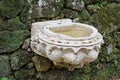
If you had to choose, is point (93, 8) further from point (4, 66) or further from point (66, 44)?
point (4, 66)

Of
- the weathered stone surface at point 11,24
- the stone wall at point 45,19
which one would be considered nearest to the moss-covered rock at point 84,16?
the stone wall at point 45,19

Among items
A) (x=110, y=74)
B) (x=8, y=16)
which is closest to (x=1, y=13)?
(x=8, y=16)

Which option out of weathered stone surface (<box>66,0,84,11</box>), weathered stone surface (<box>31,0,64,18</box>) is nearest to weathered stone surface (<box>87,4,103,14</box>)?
weathered stone surface (<box>66,0,84,11</box>)

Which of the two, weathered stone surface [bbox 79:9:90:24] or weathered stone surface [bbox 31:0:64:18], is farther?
weathered stone surface [bbox 79:9:90:24]

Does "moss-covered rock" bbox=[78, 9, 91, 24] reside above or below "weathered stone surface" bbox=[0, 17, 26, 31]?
below

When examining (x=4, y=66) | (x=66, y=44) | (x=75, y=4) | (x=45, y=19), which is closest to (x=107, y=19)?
(x=75, y=4)

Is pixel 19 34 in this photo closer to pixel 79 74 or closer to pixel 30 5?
pixel 30 5

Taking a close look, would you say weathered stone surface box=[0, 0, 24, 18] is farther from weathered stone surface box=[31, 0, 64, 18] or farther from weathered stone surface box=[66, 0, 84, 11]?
weathered stone surface box=[66, 0, 84, 11]

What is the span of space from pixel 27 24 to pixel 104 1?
1.25m

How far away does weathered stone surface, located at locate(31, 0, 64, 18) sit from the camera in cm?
330

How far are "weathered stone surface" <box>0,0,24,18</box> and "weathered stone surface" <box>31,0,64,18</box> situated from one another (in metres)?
0.20

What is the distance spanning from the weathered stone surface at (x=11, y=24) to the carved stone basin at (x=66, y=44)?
17 centimetres

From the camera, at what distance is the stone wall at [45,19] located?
3.16 m

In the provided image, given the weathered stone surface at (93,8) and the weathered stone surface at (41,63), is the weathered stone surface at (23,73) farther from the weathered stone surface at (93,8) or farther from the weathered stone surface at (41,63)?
the weathered stone surface at (93,8)
